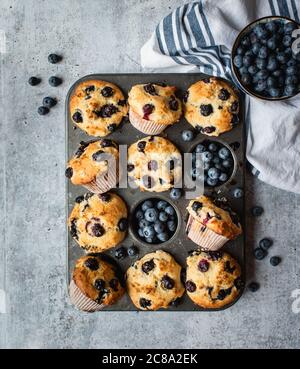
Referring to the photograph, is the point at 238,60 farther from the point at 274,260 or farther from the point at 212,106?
the point at 274,260

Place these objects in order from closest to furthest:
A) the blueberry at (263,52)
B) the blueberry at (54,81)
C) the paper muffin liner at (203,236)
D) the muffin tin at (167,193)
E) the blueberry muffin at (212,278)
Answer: the blueberry at (263,52) < the paper muffin liner at (203,236) < the blueberry muffin at (212,278) < the muffin tin at (167,193) < the blueberry at (54,81)

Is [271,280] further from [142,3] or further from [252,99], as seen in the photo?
[142,3]

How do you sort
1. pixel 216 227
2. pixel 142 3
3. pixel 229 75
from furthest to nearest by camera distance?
pixel 142 3, pixel 229 75, pixel 216 227

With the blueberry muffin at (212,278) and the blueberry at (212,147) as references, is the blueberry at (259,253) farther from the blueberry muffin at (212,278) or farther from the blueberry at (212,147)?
the blueberry at (212,147)

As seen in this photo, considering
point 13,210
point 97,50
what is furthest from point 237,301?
point 97,50

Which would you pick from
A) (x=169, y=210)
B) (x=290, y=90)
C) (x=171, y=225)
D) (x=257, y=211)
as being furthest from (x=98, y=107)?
(x=257, y=211)

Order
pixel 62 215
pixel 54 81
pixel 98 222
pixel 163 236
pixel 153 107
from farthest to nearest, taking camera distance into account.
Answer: pixel 62 215 → pixel 54 81 → pixel 163 236 → pixel 98 222 → pixel 153 107

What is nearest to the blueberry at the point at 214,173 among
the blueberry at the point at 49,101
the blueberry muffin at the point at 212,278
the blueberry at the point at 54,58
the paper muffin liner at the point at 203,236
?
the paper muffin liner at the point at 203,236
